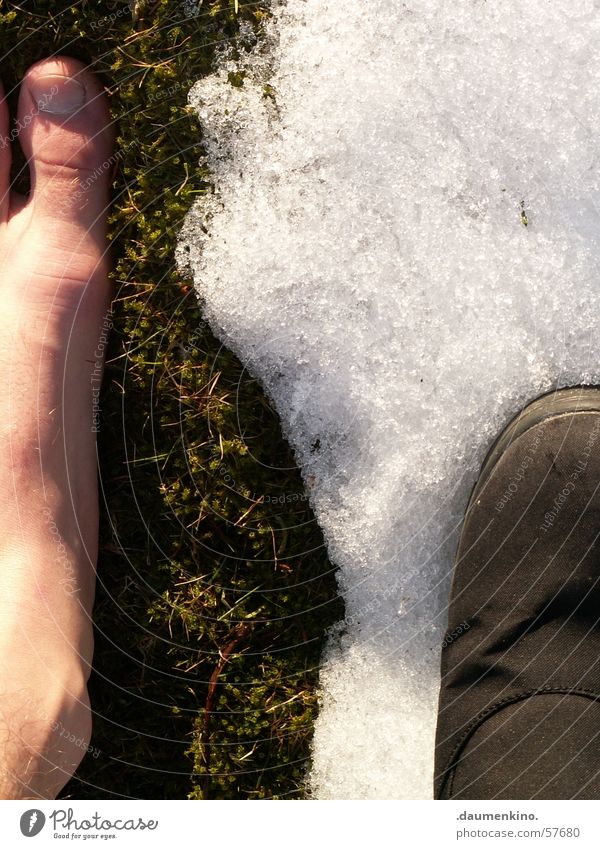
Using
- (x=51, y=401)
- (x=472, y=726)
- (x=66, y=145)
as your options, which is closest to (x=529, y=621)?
(x=472, y=726)

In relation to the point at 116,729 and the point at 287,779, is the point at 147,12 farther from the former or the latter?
the point at 287,779

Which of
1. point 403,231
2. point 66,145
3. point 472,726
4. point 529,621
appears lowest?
point 472,726

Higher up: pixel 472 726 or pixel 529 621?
pixel 529 621

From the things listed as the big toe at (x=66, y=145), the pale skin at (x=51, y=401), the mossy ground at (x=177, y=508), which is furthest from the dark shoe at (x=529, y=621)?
the big toe at (x=66, y=145)

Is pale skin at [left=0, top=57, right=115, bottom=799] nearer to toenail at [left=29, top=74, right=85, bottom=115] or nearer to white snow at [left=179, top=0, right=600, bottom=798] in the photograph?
toenail at [left=29, top=74, right=85, bottom=115]

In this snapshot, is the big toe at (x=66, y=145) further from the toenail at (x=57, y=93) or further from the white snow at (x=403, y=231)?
the white snow at (x=403, y=231)
